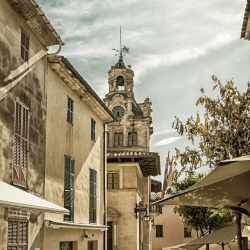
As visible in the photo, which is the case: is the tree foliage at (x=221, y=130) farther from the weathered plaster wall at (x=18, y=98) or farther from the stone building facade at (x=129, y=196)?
the stone building facade at (x=129, y=196)

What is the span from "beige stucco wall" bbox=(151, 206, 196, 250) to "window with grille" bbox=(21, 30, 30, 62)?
41.6 meters

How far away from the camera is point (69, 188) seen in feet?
52.3

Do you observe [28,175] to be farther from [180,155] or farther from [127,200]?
[127,200]

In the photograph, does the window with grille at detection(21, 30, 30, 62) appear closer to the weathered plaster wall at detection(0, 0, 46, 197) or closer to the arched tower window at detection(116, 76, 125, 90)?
the weathered plaster wall at detection(0, 0, 46, 197)

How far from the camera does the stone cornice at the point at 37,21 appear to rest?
39.2 feet

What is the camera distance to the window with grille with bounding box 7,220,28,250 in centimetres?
1100

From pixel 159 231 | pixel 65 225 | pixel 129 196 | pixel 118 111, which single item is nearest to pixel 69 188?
pixel 65 225

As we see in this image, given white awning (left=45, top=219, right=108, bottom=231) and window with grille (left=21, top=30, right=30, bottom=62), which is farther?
white awning (left=45, top=219, right=108, bottom=231)

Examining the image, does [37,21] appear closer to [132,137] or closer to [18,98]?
[18,98]

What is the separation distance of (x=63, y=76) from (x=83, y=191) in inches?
174

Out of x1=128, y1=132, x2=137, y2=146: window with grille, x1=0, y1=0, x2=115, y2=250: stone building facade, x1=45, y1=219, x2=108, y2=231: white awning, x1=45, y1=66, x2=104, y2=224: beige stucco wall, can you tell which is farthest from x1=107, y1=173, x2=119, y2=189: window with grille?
x1=128, y1=132, x2=137, y2=146: window with grille

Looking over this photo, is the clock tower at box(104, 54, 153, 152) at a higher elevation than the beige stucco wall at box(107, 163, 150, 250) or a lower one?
higher

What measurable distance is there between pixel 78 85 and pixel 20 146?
18.0 ft

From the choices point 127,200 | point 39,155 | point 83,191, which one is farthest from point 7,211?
point 127,200
